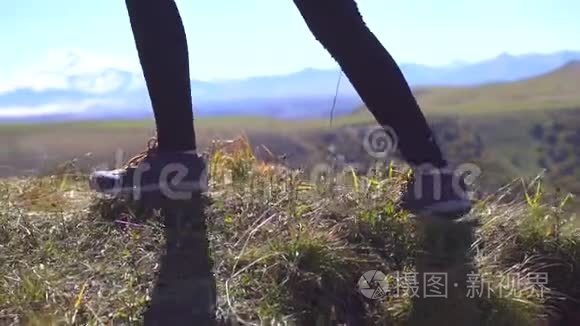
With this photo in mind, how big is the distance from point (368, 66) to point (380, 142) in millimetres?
693

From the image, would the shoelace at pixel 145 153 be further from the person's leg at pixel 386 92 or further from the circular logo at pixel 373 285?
the circular logo at pixel 373 285

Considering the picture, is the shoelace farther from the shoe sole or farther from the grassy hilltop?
the shoe sole

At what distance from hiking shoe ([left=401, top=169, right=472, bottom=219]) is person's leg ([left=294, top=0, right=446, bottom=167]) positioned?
13 cm

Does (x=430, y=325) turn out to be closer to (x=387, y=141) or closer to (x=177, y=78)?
(x=387, y=141)

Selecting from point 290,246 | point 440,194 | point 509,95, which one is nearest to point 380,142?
point 440,194

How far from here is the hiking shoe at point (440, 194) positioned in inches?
136

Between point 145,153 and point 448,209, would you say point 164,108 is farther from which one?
point 448,209

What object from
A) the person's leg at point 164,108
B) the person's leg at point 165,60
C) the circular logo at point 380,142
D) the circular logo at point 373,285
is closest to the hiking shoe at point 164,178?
the person's leg at point 164,108

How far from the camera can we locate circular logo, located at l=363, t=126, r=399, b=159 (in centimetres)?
348

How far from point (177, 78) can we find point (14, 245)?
0.96 metres

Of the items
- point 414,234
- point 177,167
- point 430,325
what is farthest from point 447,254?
point 177,167

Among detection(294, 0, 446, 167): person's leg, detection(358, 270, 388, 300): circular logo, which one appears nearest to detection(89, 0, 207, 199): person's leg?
detection(294, 0, 446, 167): person's leg

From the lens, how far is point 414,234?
3.47 metres

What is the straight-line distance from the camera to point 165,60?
370 centimetres
